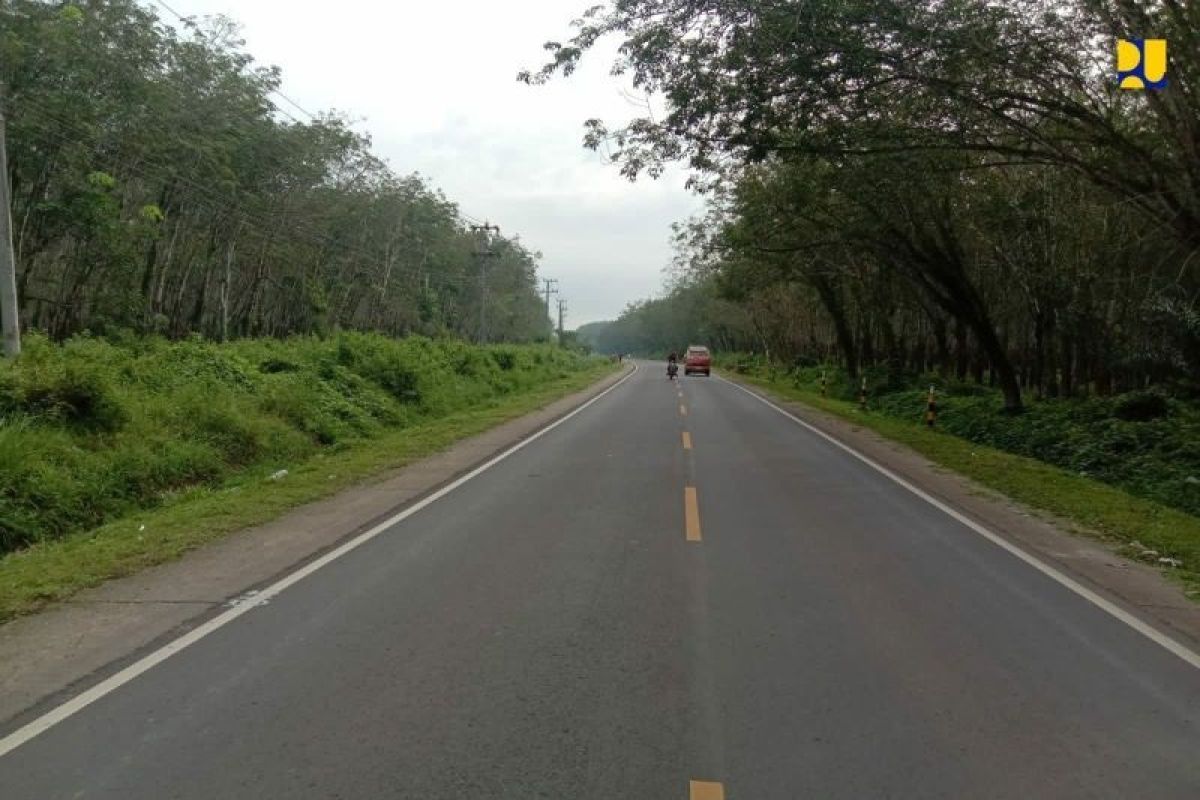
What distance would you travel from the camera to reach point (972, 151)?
667 inches

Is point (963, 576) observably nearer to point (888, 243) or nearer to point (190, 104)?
point (888, 243)

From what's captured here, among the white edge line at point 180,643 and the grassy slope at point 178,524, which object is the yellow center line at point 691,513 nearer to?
the white edge line at point 180,643

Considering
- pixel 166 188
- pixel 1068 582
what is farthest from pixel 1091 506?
pixel 166 188

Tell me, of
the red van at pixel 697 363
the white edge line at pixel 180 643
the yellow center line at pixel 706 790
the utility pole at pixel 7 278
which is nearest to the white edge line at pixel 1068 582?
the yellow center line at pixel 706 790

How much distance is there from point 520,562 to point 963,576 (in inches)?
146

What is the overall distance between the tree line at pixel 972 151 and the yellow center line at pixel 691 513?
17.8 feet

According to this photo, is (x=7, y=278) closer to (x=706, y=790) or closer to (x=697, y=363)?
(x=706, y=790)

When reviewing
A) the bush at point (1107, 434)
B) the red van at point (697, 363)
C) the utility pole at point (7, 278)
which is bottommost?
the bush at point (1107, 434)

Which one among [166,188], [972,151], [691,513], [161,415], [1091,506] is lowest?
[1091,506]

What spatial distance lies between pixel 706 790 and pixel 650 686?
114cm

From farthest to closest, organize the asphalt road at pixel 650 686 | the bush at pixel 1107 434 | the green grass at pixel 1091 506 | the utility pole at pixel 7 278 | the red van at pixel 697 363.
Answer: the red van at pixel 697 363 → the bush at pixel 1107 434 → the utility pole at pixel 7 278 → the green grass at pixel 1091 506 → the asphalt road at pixel 650 686

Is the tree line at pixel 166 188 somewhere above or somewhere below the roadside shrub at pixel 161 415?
above

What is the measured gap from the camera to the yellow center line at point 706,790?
139 inches

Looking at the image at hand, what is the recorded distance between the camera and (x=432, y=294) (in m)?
72.4
